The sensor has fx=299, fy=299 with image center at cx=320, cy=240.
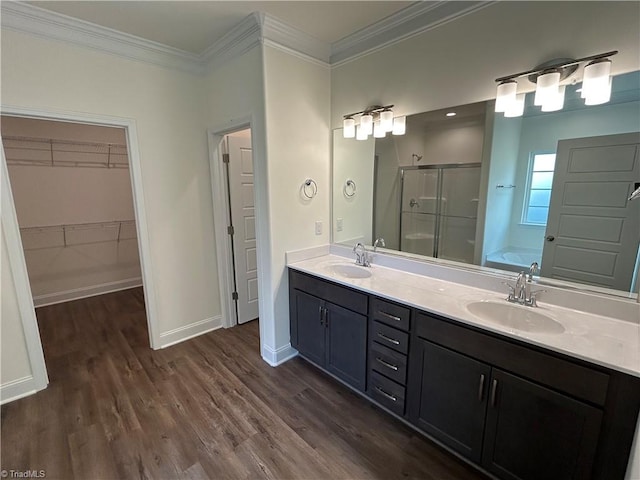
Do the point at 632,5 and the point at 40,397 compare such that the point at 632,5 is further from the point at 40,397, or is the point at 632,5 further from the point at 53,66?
the point at 40,397

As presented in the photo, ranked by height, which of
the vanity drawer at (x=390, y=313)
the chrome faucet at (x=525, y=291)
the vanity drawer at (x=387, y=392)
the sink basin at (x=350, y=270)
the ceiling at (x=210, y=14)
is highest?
the ceiling at (x=210, y=14)

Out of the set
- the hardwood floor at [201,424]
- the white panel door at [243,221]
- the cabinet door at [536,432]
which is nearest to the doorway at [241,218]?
the white panel door at [243,221]

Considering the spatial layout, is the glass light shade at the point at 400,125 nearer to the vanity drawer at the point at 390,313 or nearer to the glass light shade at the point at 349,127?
the glass light shade at the point at 349,127

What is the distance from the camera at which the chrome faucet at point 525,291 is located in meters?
1.66

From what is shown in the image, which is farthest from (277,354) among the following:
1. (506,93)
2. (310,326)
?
(506,93)

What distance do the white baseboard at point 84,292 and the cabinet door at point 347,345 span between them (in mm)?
3627

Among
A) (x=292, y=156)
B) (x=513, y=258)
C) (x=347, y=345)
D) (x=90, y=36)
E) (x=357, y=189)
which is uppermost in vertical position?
(x=90, y=36)

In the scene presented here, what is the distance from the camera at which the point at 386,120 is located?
230cm

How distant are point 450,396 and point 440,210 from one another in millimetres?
1270

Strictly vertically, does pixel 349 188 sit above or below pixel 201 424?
above

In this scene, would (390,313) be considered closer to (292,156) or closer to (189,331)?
(292,156)

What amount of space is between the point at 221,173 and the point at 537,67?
2570 millimetres

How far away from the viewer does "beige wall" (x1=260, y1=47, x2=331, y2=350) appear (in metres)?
2.30

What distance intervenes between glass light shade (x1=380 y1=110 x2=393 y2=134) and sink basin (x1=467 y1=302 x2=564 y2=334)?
55.9 inches
